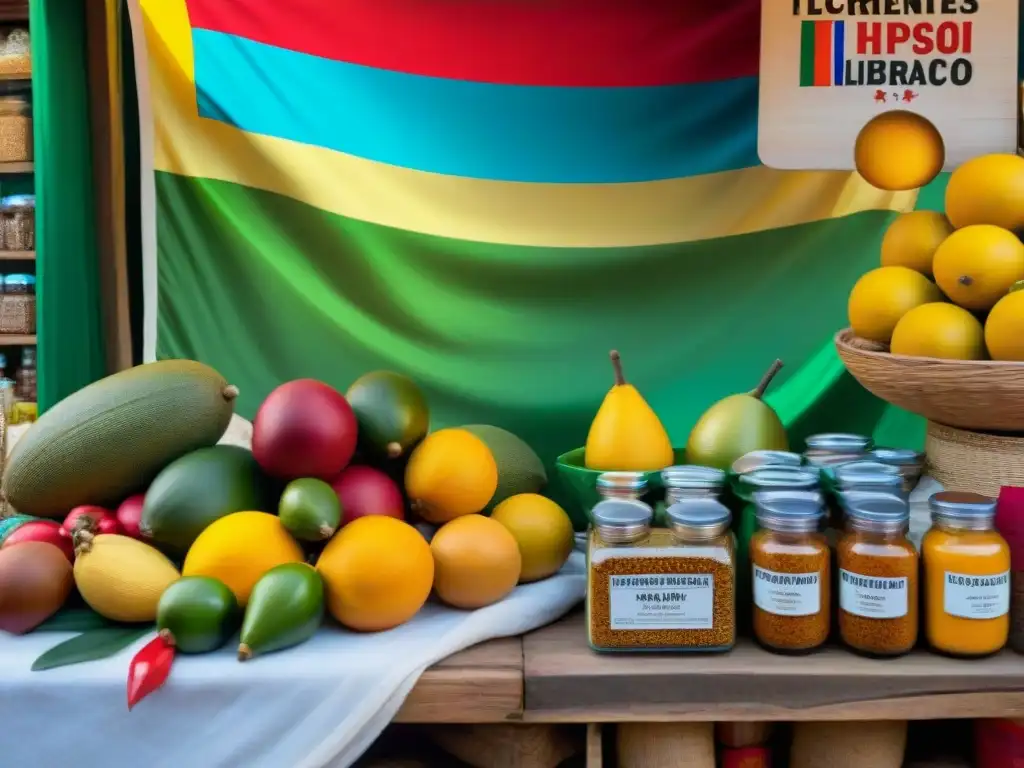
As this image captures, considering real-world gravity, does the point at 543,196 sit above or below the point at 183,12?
below

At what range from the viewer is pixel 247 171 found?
1.47 meters

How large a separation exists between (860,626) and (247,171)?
1.09 meters

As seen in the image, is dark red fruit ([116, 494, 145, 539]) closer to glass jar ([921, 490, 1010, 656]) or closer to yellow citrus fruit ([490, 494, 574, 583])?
yellow citrus fruit ([490, 494, 574, 583])

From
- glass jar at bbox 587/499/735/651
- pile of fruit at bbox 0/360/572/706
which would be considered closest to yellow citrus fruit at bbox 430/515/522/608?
pile of fruit at bbox 0/360/572/706

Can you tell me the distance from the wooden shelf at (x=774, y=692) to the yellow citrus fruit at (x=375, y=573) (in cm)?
14

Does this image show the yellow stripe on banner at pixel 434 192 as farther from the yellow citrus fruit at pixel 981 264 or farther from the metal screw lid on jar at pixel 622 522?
the metal screw lid on jar at pixel 622 522

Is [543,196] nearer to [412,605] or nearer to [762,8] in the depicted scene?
[762,8]

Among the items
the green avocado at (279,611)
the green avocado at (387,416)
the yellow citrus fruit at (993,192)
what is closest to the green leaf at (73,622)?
the green avocado at (279,611)

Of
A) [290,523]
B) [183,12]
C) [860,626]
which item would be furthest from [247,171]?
[860,626]

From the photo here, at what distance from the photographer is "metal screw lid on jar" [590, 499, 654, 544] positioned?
843 mm

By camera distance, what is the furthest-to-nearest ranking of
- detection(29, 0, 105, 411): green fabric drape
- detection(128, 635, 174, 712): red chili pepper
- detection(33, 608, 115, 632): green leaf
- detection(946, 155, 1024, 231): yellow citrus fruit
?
detection(29, 0, 105, 411): green fabric drape → detection(946, 155, 1024, 231): yellow citrus fruit → detection(33, 608, 115, 632): green leaf → detection(128, 635, 174, 712): red chili pepper

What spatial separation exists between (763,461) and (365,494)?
1.33 ft

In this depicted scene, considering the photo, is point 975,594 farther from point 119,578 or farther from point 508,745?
point 119,578

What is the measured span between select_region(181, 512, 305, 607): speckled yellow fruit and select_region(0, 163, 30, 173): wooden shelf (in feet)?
7.31
